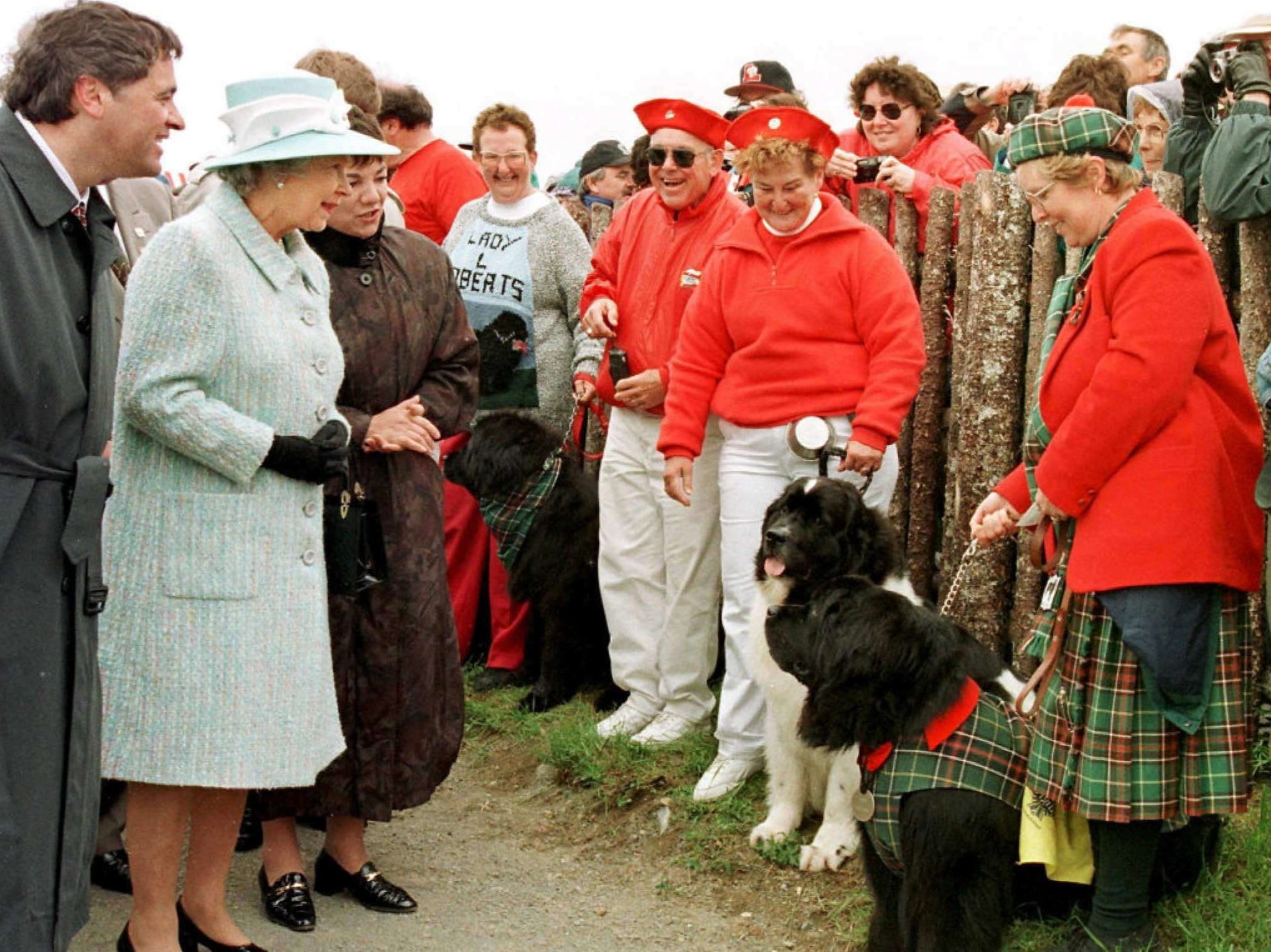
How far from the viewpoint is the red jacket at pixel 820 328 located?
4.61 meters

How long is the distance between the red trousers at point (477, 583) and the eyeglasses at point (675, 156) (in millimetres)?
1969

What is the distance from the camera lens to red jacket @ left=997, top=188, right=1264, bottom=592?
3229 millimetres

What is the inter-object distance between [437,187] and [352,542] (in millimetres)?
3898

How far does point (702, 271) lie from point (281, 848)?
2.47m

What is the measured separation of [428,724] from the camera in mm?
4270

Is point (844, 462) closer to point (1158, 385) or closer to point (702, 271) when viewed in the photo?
point (702, 271)

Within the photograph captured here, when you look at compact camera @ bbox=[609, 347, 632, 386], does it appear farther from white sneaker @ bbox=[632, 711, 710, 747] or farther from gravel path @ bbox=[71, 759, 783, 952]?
gravel path @ bbox=[71, 759, 783, 952]

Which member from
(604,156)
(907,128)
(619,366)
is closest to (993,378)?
(619,366)

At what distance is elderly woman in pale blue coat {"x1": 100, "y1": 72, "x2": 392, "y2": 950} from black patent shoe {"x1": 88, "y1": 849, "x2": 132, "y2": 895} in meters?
0.83

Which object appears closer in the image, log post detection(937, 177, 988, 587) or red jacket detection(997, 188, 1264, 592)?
red jacket detection(997, 188, 1264, 592)

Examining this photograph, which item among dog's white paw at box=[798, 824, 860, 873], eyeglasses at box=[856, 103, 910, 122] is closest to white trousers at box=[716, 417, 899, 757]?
dog's white paw at box=[798, 824, 860, 873]

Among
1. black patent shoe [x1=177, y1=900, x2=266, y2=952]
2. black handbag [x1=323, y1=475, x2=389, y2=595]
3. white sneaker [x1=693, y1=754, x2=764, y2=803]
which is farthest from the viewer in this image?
white sneaker [x1=693, y1=754, x2=764, y2=803]

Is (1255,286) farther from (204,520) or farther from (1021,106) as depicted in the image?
(204,520)

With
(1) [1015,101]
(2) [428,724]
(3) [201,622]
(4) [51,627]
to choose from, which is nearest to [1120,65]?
(1) [1015,101]
